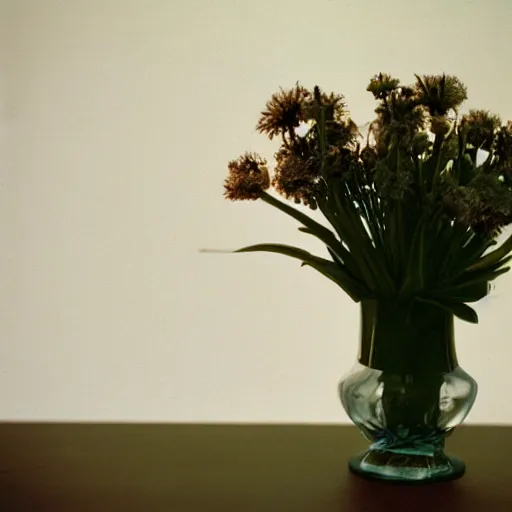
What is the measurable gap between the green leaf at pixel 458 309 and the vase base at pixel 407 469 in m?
0.16

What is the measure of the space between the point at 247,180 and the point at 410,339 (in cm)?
24

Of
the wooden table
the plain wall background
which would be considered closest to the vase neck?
the wooden table

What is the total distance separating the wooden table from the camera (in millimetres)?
771

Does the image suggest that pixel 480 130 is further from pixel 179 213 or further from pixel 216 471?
pixel 179 213

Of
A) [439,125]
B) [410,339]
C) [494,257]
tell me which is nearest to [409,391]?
[410,339]

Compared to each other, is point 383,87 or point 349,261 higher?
point 383,87

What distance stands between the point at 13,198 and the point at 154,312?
336 millimetres

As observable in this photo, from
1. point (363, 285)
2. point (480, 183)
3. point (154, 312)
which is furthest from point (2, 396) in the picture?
point (480, 183)

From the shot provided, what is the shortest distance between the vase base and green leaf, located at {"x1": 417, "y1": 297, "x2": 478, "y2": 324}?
0.16 metres

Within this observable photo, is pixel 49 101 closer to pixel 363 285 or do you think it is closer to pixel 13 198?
pixel 13 198

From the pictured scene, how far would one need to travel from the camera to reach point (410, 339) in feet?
2.75

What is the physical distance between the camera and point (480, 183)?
2.53ft

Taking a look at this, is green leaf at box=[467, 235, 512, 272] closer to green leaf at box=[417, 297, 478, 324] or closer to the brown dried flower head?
green leaf at box=[417, 297, 478, 324]

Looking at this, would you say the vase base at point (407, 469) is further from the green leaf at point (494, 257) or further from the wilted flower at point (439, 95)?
the wilted flower at point (439, 95)
